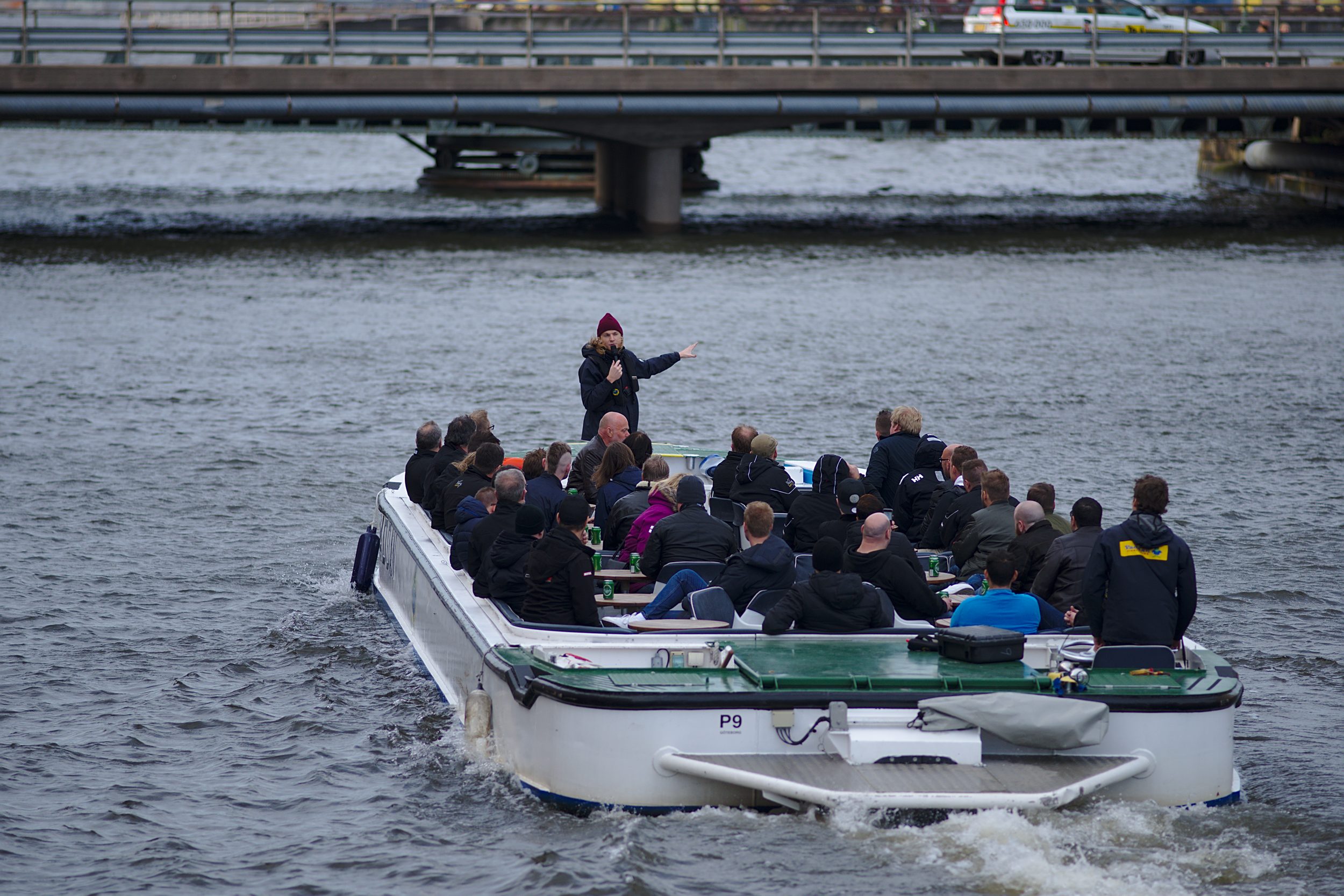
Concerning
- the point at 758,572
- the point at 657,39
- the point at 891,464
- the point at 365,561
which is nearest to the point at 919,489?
the point at 891,464

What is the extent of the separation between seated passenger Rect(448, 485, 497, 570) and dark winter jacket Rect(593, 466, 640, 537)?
948mm

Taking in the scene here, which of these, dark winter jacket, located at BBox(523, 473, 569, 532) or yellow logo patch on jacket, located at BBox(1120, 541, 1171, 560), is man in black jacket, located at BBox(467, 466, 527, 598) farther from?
yellow logo patch on jacket, located at BBox(1120, 541, 1171, 560)

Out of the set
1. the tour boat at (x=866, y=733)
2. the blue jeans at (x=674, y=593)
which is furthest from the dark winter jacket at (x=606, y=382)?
the tour boat at (x=866, y=733)

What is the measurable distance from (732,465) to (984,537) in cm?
215

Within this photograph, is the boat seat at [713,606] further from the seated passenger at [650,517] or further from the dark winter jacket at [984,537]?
the dark winter jacket at [984,537]

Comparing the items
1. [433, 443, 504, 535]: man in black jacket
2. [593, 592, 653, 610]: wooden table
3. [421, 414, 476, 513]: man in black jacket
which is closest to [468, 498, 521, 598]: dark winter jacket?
[593, 592, 653, 610]: wooden table

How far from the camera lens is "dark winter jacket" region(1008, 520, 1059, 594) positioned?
31.3 feet

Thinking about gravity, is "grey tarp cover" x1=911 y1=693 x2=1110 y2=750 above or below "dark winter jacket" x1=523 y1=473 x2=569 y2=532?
below

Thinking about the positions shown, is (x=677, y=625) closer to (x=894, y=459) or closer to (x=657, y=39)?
(x=894, y=459)

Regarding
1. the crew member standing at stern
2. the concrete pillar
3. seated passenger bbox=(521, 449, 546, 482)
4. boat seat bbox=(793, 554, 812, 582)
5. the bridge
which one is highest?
the bridge

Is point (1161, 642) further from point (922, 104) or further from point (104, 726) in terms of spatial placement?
point (922, 104)

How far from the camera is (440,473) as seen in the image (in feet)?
37.5

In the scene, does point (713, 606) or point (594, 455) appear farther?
point (594, 455)

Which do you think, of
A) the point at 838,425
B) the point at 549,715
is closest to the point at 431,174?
the point at 838,425
